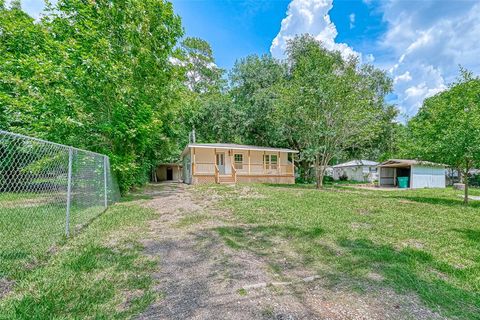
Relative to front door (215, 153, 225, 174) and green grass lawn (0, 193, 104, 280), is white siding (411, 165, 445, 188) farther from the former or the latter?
A: green grass lawn (0, 193, 104, 280)

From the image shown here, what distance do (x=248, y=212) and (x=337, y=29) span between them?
1861 cm

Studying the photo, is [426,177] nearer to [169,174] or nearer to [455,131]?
[455,131]

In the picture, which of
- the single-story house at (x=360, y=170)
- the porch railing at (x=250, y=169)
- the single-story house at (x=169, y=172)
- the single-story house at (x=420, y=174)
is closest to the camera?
the porch railing at (x=250, y=169)

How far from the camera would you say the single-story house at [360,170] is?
84.2 ft

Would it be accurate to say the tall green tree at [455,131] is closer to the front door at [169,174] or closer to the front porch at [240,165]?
the front porch at [240,165]

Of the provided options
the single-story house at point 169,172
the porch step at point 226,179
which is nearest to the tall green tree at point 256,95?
the porch step at point 226,179

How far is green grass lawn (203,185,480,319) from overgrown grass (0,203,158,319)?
5.47ft

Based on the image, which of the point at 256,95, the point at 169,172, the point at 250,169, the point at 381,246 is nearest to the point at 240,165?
the point at 250,169

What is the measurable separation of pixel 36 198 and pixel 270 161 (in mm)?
17449

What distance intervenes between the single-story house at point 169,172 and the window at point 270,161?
14.4 meters

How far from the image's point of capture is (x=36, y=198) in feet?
13.6

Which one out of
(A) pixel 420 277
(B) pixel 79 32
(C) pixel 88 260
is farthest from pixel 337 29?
(C) pixel 88 260

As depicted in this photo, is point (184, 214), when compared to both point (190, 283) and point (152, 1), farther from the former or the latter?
point (152, 1)

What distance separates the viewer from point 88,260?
3.35 meters
